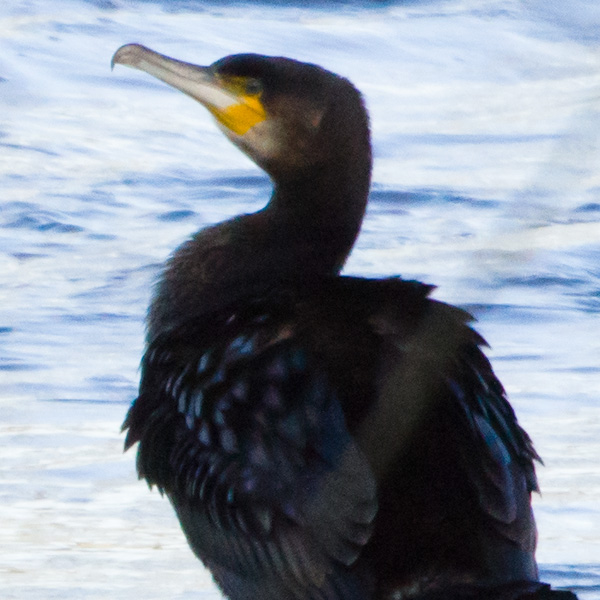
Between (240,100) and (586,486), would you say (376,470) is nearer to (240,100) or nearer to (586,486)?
(240,100)

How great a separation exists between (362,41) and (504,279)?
28.6 ft

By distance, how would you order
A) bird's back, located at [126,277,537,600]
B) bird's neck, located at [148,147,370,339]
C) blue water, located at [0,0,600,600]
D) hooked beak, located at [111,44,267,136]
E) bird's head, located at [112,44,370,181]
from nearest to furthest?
bird's back, located at [126,277,537,600]
bird's neck, located at [148,147,370,339]
bird's head, located at [112,44,370,181]
hooked beak, located at [111,44,267,136]
blue water, located at [0,0,600,600]

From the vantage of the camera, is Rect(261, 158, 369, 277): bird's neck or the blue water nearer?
Rect(261, 158, 369, 277): bird's neck

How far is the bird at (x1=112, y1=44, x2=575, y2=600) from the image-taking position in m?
2.61

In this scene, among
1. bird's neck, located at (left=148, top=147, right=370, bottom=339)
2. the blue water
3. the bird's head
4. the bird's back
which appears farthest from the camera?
the blue water

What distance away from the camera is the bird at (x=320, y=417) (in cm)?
261

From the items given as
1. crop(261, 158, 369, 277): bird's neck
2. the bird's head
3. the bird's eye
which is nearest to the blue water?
crop(261, 158, 369, 277): bird's neck

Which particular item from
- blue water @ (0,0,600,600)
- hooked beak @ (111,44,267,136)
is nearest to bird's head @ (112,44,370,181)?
hooked beak @ (111,44,267,136)

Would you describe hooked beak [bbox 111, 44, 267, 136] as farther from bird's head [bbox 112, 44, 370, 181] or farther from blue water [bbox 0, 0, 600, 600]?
blue water [bbox 0, 0, 600, 600]

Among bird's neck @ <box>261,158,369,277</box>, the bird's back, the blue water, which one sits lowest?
the blue water

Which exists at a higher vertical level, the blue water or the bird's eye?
the bird's eye

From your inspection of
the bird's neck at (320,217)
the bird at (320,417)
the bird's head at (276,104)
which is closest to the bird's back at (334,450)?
the bird at (320,417)

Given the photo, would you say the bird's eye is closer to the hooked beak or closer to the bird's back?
the hooked beak

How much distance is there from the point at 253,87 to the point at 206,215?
3617mm
